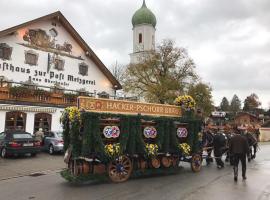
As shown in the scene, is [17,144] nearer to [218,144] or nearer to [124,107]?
[124,107]

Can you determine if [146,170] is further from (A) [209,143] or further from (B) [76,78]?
(B) [76,78]

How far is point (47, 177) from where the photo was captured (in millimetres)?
12352

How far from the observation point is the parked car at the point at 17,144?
17.4 m

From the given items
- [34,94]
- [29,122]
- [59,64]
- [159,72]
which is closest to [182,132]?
[29,122]

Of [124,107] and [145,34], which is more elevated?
[145,34]

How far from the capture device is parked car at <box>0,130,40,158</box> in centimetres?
1738

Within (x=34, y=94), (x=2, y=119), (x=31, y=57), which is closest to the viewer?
(x=2, y=119)

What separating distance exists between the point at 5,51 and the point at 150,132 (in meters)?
16.7

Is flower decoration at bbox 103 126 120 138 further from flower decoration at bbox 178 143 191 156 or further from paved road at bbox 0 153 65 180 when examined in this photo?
paved road at bbox 0 153 65 180

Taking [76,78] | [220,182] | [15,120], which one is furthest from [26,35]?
[220,182]

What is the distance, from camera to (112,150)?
11047 millimetres

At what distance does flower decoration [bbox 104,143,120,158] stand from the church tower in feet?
151

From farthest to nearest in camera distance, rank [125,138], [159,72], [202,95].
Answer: [202,95], [159,72], [125,138]

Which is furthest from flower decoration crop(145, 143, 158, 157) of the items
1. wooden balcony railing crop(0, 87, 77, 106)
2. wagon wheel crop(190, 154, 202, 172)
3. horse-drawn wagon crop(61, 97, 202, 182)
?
wooden balcony railing crop(0, 87, 77, 106)
